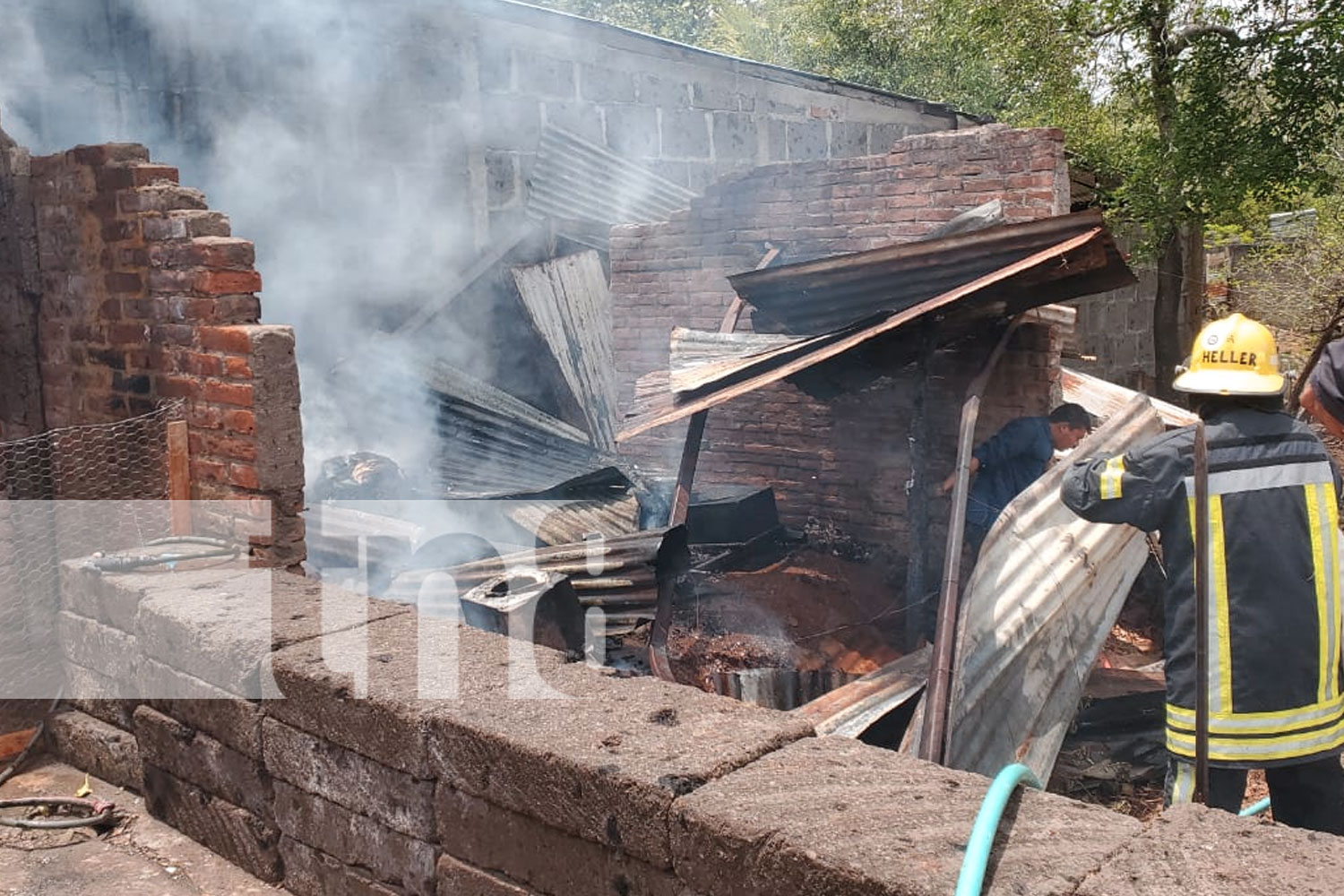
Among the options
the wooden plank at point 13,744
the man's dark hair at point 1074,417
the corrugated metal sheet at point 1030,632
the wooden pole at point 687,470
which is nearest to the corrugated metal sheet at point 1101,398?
the man's dark hair at point 1074,417

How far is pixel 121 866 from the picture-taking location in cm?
332

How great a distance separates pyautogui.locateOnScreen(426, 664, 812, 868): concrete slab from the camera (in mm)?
2203

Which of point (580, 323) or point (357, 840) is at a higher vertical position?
point (580, 323)

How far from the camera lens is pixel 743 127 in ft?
40.9

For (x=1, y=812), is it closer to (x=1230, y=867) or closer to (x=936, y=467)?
(x=1230, y=867)

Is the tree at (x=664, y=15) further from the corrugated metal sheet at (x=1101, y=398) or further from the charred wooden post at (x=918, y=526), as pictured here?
the charred wooden post at (x=918, y=526)

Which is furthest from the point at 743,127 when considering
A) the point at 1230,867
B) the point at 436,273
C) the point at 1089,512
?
the point at 1230,867

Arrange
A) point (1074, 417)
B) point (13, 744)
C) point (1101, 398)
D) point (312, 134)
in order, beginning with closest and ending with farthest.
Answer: point (13, 744)
point (1074, 417)
point (1101, 398)
point (312, 134)

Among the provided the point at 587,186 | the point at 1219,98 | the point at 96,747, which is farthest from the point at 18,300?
the point at 1219,98

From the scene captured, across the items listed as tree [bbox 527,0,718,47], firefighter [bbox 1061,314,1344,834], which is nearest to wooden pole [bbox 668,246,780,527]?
firefighter [bbox 1061,314,1344,834]

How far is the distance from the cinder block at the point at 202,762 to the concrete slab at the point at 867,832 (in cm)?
164

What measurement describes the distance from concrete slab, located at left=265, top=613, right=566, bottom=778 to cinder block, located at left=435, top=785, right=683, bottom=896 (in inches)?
5.6

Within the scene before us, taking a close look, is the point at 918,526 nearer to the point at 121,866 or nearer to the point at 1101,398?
the point at 1101,398

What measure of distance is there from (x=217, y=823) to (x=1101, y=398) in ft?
20.5
